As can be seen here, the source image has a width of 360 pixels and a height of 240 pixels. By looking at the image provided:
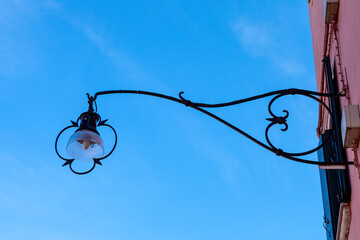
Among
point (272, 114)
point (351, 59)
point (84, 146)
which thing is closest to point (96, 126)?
point (84, 146)

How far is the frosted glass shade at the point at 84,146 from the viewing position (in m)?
4.48

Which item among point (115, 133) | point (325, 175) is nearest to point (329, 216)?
point (325, 175)

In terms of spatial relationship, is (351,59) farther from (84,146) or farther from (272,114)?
(84,146)

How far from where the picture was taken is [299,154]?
148 inches

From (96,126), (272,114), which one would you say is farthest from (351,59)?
(96,126)

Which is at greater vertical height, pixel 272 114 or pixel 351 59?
pixel 351 59

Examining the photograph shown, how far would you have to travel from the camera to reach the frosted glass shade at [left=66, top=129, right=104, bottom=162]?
14.7 ft

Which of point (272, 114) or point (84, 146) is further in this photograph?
point (84, 146)

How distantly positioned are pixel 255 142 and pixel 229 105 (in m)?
0.41

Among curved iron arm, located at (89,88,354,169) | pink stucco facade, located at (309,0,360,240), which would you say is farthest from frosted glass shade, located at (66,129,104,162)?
pink stucco facade, located at (309,0,360,240)

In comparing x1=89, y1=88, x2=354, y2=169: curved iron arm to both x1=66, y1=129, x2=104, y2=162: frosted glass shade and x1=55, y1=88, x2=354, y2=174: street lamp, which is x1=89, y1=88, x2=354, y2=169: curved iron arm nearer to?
x1=55, y1=88, x2=354, y2=174: street lamp

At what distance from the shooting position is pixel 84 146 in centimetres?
449

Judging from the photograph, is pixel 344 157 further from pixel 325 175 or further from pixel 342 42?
pixel 325 175

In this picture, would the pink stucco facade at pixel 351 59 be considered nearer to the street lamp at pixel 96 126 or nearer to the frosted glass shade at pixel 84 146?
the street lamp at pixel 96 126
